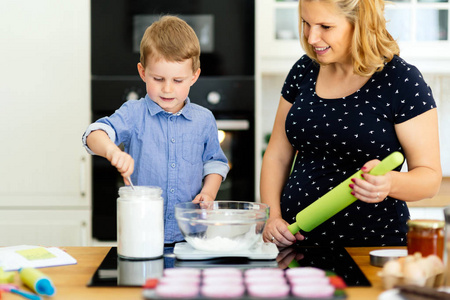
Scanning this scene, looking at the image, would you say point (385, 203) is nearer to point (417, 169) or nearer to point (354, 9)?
point (417, 169)

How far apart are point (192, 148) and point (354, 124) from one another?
1.42ft

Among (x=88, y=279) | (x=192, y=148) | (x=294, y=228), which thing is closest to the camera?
(x=88, y=279)

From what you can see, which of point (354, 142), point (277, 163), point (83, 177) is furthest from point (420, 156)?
point (83, 177)

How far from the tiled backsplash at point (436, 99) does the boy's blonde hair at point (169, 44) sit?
158 cm

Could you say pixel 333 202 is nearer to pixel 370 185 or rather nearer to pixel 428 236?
pixel 370 185

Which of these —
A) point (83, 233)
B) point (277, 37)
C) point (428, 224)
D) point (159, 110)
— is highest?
point (277, 37)

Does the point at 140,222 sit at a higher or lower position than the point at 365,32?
lower

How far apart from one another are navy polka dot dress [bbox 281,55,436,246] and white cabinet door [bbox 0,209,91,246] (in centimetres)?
124

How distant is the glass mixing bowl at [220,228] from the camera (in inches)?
43.6

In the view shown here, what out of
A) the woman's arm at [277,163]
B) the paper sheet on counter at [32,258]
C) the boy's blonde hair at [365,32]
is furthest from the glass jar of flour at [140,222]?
the boy's blonde hair at [365,32]

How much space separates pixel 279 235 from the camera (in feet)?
4.36

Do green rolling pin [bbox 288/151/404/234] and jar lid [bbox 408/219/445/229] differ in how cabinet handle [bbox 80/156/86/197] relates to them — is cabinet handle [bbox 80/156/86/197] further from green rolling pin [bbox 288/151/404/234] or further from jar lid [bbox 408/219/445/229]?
jar lid [bbox 408/219/445/229]

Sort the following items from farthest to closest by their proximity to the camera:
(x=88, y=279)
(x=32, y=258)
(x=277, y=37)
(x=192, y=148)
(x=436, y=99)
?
(x=436, y=99)
(x=277, y=37)
(x=192, y=148)
(x=32, y=258)
(x=88, y=279)

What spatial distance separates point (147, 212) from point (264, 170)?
1.91ft
